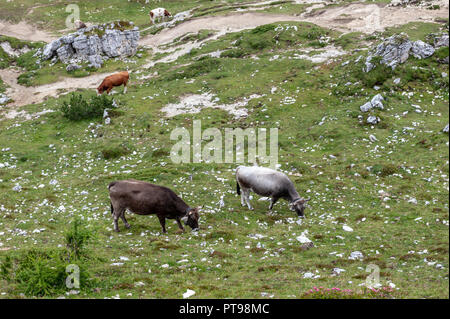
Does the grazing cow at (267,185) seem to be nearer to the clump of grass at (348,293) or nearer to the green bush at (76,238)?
the clump of grass at (348,293)

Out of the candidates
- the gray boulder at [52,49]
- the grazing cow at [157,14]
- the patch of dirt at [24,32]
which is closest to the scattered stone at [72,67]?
the gray boulder at [52,49]

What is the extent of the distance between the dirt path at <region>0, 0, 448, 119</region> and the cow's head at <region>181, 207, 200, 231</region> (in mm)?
30106

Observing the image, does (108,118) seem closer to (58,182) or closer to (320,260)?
(58,182)

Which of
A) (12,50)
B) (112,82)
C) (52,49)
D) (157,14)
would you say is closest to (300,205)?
(112,82)

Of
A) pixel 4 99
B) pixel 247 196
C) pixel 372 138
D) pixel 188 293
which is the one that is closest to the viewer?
pixel 188 293

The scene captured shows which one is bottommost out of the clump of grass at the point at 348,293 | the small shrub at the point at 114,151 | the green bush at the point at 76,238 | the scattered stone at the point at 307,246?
the scattered stone at the point at 307,246

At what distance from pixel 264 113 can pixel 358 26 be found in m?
24.4

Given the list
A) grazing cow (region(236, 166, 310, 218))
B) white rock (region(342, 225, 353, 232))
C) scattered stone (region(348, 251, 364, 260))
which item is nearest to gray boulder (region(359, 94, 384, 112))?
grazing cow (region(236, 166, 310, 218))

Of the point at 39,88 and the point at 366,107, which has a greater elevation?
the point at 39,88

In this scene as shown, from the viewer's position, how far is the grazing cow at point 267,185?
2006 centimetres

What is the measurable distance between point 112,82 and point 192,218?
26.4 m

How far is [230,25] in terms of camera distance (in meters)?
56.5

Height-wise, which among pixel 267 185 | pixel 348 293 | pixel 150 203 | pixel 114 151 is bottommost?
pixel 114 151

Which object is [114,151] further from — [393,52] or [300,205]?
[393,52]
